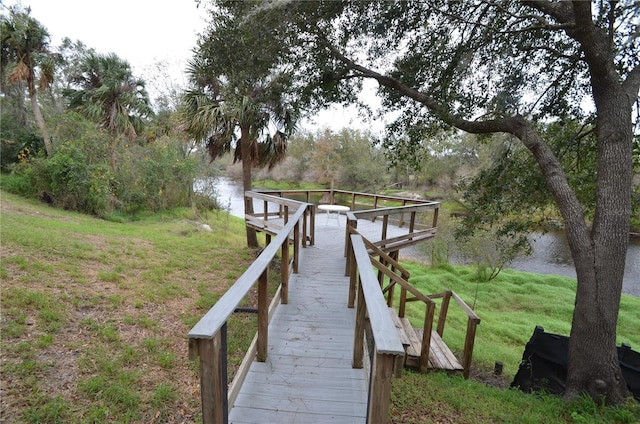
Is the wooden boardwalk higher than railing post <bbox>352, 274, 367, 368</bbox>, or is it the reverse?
railing post <bbox>352, 274, 367, 368</bbox>

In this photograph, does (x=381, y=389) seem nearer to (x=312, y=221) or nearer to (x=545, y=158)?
(x=545, y=158)

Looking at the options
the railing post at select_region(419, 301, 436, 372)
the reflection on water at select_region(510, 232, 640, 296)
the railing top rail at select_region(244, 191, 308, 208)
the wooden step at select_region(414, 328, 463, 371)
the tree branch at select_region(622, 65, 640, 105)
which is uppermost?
the tree branch at select_region(622, 65, 640, 105)

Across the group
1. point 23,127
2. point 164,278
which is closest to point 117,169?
point 23,127

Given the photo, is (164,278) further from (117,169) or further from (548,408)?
(117,169)

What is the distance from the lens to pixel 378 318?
170 cm

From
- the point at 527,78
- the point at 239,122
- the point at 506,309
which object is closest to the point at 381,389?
the point at 527,78

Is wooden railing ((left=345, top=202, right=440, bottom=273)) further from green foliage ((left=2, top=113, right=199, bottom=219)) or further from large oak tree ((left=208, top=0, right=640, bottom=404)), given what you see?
green foliage ((left=2, top=113, right=199, bottom=219))

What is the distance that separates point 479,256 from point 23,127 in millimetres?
22910

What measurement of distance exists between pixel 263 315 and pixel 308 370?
653 mm

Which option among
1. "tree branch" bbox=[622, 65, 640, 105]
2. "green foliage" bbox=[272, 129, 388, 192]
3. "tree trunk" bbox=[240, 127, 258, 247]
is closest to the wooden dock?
"tree branch" bbox=[622, 65, 640, 105]

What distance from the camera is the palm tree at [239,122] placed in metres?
8.33

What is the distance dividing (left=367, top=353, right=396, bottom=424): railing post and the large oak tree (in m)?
3.94

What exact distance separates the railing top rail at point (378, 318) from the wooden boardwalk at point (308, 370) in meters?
0.97

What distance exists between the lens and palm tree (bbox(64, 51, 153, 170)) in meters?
12.5
